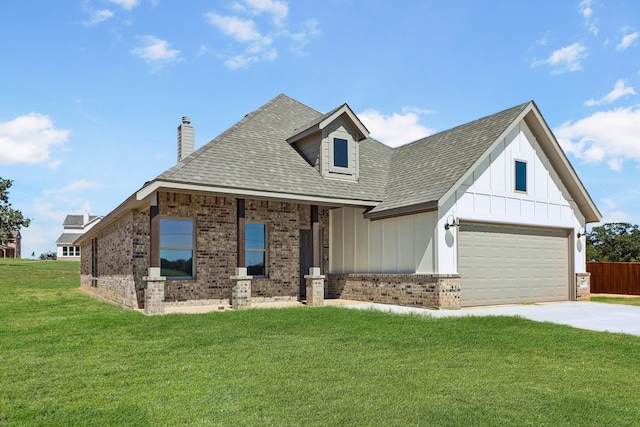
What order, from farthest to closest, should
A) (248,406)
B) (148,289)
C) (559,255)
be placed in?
1. (559,255)
2. (148,289)
3. (248,406)

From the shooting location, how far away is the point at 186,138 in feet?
63.4

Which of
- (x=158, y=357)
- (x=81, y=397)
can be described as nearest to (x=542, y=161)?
(x=158, y=357)

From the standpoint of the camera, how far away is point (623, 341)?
935 centimetres

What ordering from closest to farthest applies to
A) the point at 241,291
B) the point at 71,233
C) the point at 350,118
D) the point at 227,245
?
1. the point at 241,291
2. the point at 227,245
3. the point at 350,118
4. the point at 71,233

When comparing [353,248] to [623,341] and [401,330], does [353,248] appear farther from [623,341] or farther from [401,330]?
[623,341]

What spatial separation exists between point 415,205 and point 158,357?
375 inches

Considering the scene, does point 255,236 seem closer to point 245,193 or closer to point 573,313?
point 245,193

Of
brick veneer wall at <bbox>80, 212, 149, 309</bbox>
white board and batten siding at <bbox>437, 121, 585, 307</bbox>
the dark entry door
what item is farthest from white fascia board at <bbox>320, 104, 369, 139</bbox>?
brick veneer wall at <bbox>80, 212, 149, 309</bbox>

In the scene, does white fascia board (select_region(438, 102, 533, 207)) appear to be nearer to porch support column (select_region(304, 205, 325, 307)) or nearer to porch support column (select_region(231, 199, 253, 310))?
porch support column (select_region(304, 205, 325, 307))

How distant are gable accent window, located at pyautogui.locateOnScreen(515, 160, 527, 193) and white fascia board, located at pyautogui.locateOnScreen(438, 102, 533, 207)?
4.22 feet

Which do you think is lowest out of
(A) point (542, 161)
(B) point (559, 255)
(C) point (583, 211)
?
(B) point (559, 255)

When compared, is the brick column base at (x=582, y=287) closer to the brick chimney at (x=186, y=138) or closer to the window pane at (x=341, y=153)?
the window pane at (x=341, y=153)

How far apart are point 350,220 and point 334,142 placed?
2.81 m

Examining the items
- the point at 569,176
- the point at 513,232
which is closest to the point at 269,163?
the point at 513,232
